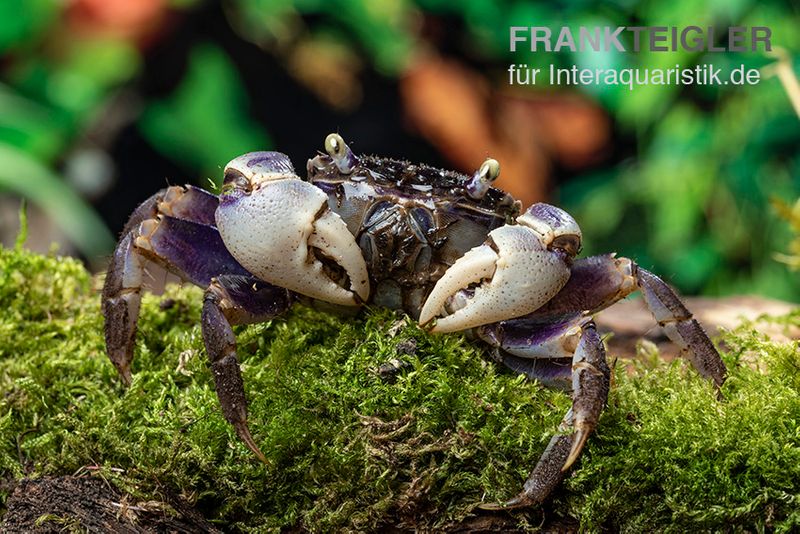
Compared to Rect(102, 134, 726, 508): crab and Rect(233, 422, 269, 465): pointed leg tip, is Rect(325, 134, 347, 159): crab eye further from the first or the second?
Rect(233, 422, 269, 465): pointed leg tip

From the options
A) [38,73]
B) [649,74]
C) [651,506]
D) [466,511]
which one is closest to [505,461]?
[466,511]

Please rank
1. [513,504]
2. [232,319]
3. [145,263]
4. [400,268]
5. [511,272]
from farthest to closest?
[145,263], [400,268], [232,319], [511,272], [513,504]

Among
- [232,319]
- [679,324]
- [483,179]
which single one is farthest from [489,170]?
[232,319]

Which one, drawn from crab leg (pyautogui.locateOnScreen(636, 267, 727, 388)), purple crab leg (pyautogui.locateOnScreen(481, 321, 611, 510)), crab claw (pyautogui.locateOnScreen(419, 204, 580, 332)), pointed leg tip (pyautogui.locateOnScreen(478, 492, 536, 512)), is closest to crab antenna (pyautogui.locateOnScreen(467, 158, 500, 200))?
crab claw (pyautogui.locateOnScreen(419, 204, 580, 332))

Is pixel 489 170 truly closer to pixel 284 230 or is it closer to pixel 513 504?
pixel 284 230

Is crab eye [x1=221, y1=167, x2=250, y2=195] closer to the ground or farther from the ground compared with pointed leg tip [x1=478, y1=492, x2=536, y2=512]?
farther from the ground

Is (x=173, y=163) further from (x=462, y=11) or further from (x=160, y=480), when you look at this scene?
(x=160, y=480)
